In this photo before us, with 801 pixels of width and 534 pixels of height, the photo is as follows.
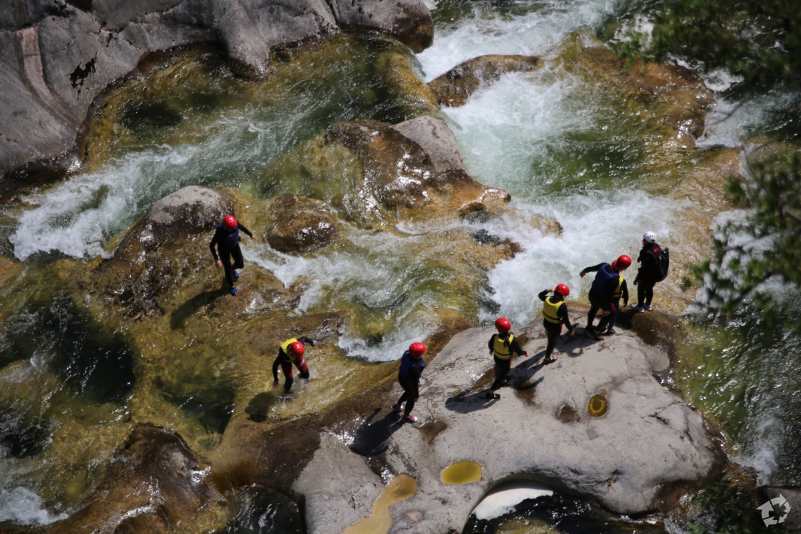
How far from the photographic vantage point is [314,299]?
14.4 metres

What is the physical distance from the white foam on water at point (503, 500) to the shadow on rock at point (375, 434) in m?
1.76

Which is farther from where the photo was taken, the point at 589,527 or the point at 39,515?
the point at 39,515

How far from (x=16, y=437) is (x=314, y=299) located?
6035 mm

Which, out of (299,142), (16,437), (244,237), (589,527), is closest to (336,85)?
(299,142)

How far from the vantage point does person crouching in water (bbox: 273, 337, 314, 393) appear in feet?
38.3

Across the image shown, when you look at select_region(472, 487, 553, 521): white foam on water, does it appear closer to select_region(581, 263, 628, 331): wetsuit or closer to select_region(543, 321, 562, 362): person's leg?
select_region(543, 321, 562, 362): person's leg

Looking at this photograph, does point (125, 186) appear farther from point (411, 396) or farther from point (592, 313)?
point (592, 313)

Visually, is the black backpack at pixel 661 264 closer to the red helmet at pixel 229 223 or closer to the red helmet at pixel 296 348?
the red helmet at pixel 296 348

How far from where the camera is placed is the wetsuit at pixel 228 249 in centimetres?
1327

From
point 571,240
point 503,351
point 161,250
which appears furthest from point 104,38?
point 503,351

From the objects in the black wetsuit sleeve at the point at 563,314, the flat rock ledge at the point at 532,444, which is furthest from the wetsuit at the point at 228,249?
the black wetsuit sleeve at the point at 563,314

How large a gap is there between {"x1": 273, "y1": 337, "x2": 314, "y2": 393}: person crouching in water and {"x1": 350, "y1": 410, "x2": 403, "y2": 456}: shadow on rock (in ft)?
5.42

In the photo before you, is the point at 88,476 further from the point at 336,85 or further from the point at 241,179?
the point at 336,85

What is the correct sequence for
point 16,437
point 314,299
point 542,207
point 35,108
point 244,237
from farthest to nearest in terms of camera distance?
1. point 35,108
2. point 542,207
3. point 244,237
4. point 314,299
5. point 16,437
